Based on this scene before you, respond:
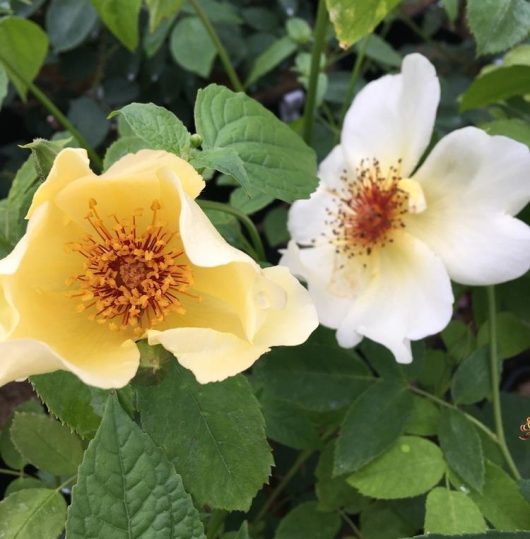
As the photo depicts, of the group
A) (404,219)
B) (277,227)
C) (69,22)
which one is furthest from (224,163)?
(69,22)

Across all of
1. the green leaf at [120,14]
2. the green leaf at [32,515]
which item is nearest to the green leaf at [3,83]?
the green leaf at [120,14]

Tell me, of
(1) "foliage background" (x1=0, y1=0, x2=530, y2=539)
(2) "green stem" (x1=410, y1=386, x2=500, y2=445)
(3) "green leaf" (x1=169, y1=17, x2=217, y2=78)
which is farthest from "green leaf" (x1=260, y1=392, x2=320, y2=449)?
(3) "green leaf" (x1=169, y1=17, x2=217, y2=78)

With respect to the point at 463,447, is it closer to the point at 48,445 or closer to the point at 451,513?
the point at 451,513

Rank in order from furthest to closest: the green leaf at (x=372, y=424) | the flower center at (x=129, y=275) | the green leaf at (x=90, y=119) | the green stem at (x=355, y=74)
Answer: the green leaf at (x=90, y=119), the green stem at (x=355, y=74), the green leaf at (x=372, y=424), the flower center at (x=129, y=275)

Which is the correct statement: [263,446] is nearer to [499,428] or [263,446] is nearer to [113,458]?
[113,458]

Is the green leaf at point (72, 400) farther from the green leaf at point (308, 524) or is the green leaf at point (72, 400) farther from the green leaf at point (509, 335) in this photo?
the green leaf at point (509, 335)

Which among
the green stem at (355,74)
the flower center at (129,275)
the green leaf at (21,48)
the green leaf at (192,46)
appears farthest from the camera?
the green leaf at (192,46)
